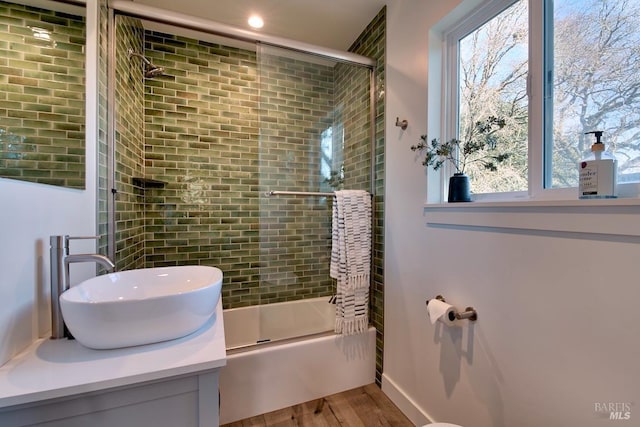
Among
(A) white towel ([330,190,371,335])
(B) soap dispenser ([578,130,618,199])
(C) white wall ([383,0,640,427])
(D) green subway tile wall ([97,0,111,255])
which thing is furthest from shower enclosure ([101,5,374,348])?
(B) soap dispenser ([578,130,618,199])

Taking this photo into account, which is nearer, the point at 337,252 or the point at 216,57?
the point at 337,252

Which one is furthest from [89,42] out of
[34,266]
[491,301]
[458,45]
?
[491,301]

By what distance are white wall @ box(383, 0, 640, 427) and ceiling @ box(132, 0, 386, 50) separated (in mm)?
286

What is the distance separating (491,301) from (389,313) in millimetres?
787

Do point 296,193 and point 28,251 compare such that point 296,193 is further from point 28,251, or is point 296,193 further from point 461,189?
point 28,251

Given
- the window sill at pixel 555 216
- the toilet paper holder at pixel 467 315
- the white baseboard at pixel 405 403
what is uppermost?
the window sill at pixel 555 216

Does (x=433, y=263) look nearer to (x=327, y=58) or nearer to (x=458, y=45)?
(x=458, y=45)

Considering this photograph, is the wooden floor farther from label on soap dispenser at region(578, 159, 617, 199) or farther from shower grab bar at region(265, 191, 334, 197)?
label on soap dispenser at region(578, 159, 617, 199)

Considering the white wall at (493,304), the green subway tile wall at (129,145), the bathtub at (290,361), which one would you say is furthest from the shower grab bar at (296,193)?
the green subway tile wall at (129,145)

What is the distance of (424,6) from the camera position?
4.90 feet

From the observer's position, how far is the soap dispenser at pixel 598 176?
80cm

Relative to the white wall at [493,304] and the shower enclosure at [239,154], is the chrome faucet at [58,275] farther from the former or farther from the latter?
the white wall at [493,304]

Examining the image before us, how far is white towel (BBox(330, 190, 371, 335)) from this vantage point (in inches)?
73.5

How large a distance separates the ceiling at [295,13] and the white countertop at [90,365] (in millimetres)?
1962
